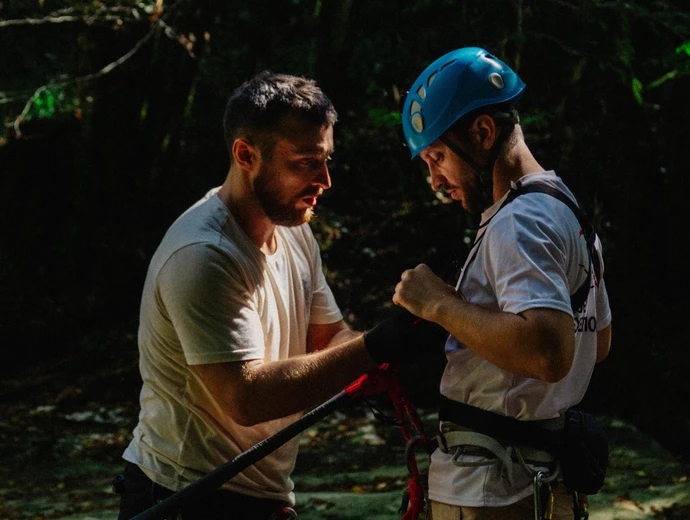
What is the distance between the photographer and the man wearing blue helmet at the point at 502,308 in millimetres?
2021

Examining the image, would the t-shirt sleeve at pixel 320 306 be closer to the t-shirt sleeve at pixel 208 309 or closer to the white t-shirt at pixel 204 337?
the white t-shirt at pixel 204 337

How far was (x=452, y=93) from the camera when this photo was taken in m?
2.42

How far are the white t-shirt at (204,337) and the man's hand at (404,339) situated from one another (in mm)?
379

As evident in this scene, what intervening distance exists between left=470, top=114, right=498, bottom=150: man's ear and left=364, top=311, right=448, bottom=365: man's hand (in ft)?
1.88

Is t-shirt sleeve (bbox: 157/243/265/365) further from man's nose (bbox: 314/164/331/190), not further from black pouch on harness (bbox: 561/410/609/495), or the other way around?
black pouch on harness (bbox: 561/410/609/495)

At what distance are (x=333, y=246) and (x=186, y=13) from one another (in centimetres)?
379

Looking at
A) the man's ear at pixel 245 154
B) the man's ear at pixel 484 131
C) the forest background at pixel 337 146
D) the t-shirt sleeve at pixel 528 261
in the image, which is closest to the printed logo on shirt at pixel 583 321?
the t-shirt sleeve at pixel 528 261

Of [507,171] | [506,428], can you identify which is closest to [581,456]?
[506,428]

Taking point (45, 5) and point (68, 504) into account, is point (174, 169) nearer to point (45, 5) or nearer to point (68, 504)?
point (45, 5)

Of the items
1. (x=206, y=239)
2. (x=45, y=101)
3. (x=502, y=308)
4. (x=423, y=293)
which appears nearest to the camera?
(x=502, y=308)

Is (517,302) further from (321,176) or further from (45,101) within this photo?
(45,101)

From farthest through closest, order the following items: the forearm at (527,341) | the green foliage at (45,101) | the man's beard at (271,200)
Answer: the green foliage at (45,101), the man's beard at (271,200), the forearm at (527,341)

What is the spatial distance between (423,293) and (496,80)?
2.42ft

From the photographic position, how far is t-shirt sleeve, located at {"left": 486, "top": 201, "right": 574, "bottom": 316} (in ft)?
6.59
